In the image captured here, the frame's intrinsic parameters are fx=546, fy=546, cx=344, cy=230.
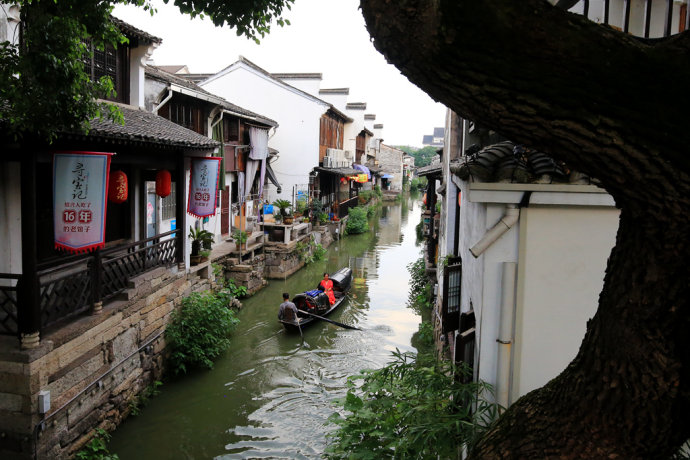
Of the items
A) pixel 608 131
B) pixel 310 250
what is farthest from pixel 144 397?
pixel 310 250

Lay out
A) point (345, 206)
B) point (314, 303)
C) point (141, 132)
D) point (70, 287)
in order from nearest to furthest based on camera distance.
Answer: point (70, 287) → point (141, 132) → point (314, 303) → point (345, 206)

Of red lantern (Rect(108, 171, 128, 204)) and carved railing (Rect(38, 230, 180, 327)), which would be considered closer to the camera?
carved railing (Rect(38, 230, 180, 327))

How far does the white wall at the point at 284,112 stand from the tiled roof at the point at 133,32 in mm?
16545

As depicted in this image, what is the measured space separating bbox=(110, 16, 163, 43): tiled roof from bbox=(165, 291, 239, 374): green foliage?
5970mm

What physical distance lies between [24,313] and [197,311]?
4884mm

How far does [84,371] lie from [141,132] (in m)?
4.05

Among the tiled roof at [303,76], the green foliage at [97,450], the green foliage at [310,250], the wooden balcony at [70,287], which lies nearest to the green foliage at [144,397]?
the green foliage at [97,450]

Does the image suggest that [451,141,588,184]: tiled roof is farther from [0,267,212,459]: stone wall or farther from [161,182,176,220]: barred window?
[161,182,176,220]: barred window

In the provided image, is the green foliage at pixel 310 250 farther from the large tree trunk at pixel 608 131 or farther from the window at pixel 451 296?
the large tree trunk at pixel 608 131

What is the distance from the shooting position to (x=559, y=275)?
495 centimetres

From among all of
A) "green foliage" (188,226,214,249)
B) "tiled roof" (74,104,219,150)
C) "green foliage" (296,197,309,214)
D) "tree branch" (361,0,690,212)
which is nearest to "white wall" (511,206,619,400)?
"tree branch" (361,0,690,212)

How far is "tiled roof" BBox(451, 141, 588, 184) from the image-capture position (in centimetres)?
473

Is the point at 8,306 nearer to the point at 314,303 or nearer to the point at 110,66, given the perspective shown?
the point at 110,66

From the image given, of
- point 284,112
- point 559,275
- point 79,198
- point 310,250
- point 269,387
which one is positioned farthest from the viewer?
point 284,112
